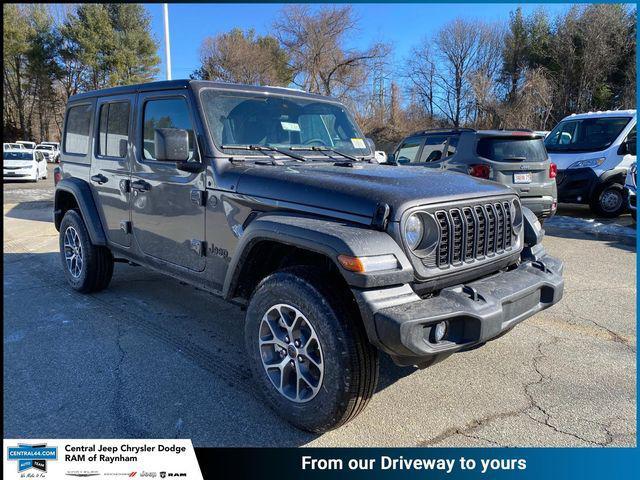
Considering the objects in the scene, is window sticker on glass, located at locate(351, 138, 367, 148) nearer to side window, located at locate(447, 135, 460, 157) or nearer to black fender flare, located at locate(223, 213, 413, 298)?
black fender flare, located at locate(223, 213, 413, 298)

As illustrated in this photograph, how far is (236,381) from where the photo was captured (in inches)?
131

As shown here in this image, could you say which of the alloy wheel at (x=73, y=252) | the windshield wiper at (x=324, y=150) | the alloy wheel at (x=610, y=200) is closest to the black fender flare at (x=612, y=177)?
the alloy wheel at (x=610, y=200)

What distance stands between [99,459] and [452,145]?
23.9ft

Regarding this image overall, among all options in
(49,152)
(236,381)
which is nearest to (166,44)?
(236,381)

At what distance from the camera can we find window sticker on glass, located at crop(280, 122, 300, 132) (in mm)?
3865

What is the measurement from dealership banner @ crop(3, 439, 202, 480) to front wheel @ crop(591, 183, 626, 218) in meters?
10.4

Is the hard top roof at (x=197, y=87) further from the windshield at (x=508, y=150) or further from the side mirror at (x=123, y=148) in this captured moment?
the windshield at (x=508, y=150)

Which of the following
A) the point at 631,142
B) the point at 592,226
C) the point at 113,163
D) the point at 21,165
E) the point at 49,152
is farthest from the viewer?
the point at 49,152

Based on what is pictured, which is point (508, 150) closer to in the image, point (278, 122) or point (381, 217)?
point (278, 122)

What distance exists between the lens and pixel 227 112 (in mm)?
3609

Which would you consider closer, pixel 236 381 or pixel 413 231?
pixel 413 231

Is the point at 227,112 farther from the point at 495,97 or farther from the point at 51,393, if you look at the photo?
the point at 495,97

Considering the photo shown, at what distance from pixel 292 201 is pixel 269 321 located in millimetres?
728

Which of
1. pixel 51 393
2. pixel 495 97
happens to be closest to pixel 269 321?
pixel 51 393
